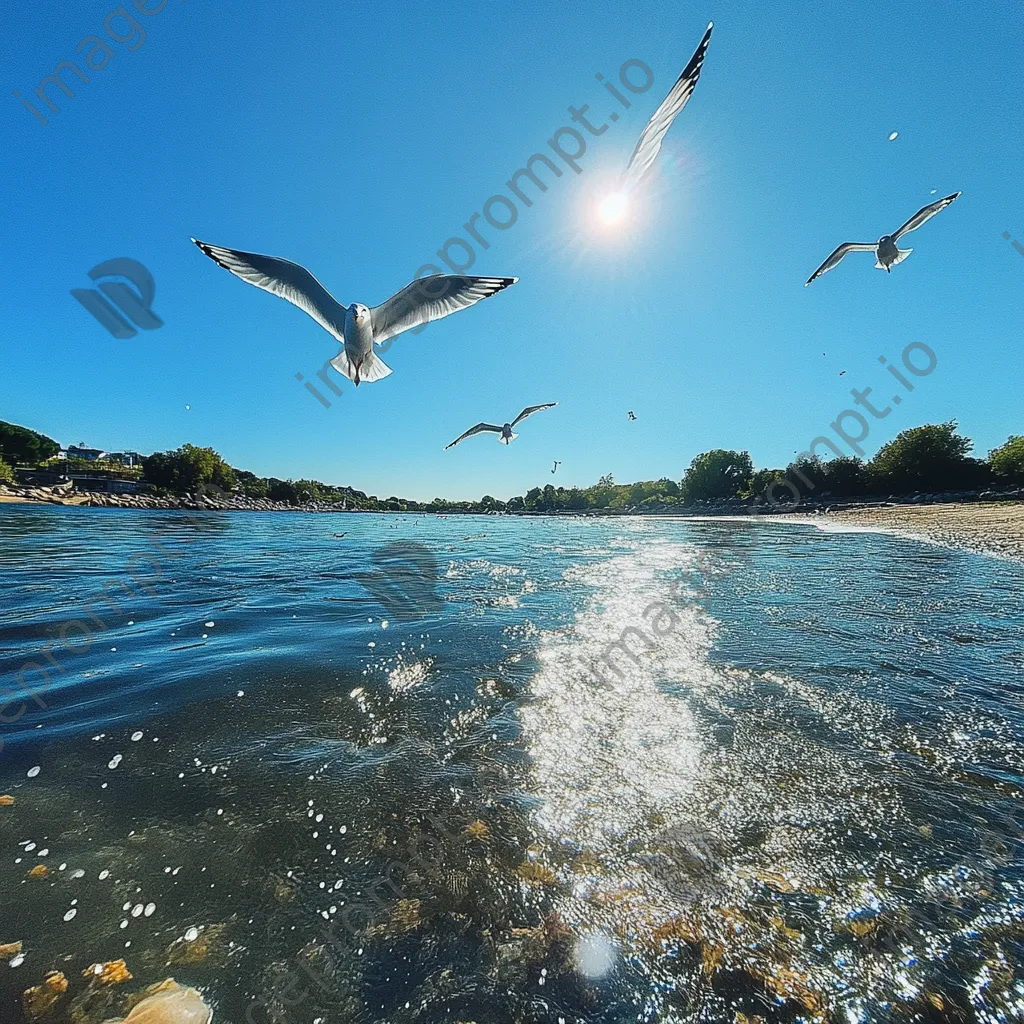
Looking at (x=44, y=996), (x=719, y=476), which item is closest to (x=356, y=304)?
(x=44, y=996)

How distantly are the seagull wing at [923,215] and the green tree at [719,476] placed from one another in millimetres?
111465

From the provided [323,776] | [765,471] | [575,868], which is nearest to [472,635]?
[323,776]

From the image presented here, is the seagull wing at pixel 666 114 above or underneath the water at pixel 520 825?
above

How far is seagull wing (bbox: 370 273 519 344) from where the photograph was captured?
418 inches

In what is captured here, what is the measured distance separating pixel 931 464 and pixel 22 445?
184 meters

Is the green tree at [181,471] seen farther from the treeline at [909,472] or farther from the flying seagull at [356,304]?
the treeline at [909,472]

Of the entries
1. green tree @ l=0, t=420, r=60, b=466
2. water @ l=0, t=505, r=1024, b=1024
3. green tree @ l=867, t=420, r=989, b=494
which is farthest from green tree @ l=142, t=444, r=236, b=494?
green tree @ l=867, t=420, r=989, b=494

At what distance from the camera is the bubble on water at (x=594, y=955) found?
86.3 inches

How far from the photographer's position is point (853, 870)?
2676 mm

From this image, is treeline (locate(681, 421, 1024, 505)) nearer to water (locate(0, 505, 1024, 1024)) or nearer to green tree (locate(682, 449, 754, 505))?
green tree (locate(682, 449, 754, 505))

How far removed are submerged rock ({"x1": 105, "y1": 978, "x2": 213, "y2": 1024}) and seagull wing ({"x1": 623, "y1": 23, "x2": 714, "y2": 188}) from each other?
794 cm

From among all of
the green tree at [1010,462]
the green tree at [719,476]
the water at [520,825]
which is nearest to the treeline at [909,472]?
the green tree at [1010,462]

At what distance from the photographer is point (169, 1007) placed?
196cm

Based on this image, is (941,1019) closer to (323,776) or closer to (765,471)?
(323,776)
